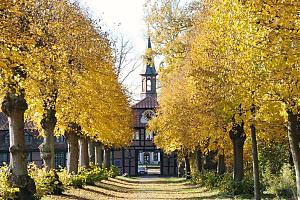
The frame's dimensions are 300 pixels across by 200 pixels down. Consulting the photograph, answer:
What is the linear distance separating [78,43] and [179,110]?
7.53 metres

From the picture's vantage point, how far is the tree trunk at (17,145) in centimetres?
1688

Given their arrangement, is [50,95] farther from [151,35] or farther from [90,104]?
[151,35]

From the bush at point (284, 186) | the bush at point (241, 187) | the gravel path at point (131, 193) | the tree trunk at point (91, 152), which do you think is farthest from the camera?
the tree trunk at point (91, 152)

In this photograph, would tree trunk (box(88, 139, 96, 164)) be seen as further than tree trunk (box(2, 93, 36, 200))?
Yes

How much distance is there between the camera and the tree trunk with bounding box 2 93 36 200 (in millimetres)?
16875

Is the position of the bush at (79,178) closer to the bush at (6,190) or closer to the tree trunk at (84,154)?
the tree trunk at (84,154)

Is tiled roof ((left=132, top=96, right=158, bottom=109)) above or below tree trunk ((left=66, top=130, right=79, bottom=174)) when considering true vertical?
above

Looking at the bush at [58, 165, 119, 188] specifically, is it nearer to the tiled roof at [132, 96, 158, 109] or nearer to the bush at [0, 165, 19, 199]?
the bush at [0, 165, 19, 199]

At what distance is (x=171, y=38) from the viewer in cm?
3142

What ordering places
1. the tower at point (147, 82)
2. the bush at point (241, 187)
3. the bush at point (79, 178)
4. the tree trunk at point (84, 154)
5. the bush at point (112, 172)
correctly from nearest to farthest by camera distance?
the bush at point (241, 187) < the bush at point (79, 178) < the tree trunk at point (84, 154) < the bush at point (112, 172) < the tower at point (147, 82)

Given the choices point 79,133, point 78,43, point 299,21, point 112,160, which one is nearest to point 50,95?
point 78,43

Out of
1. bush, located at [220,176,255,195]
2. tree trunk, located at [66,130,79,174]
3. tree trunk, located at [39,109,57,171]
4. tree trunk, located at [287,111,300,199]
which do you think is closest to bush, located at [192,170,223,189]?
bush, located at [220,176,255,195]

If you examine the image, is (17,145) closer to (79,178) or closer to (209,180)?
(79,178)

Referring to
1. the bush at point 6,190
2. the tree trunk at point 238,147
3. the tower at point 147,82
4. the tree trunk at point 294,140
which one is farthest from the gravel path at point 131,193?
the tower at point 147,82
